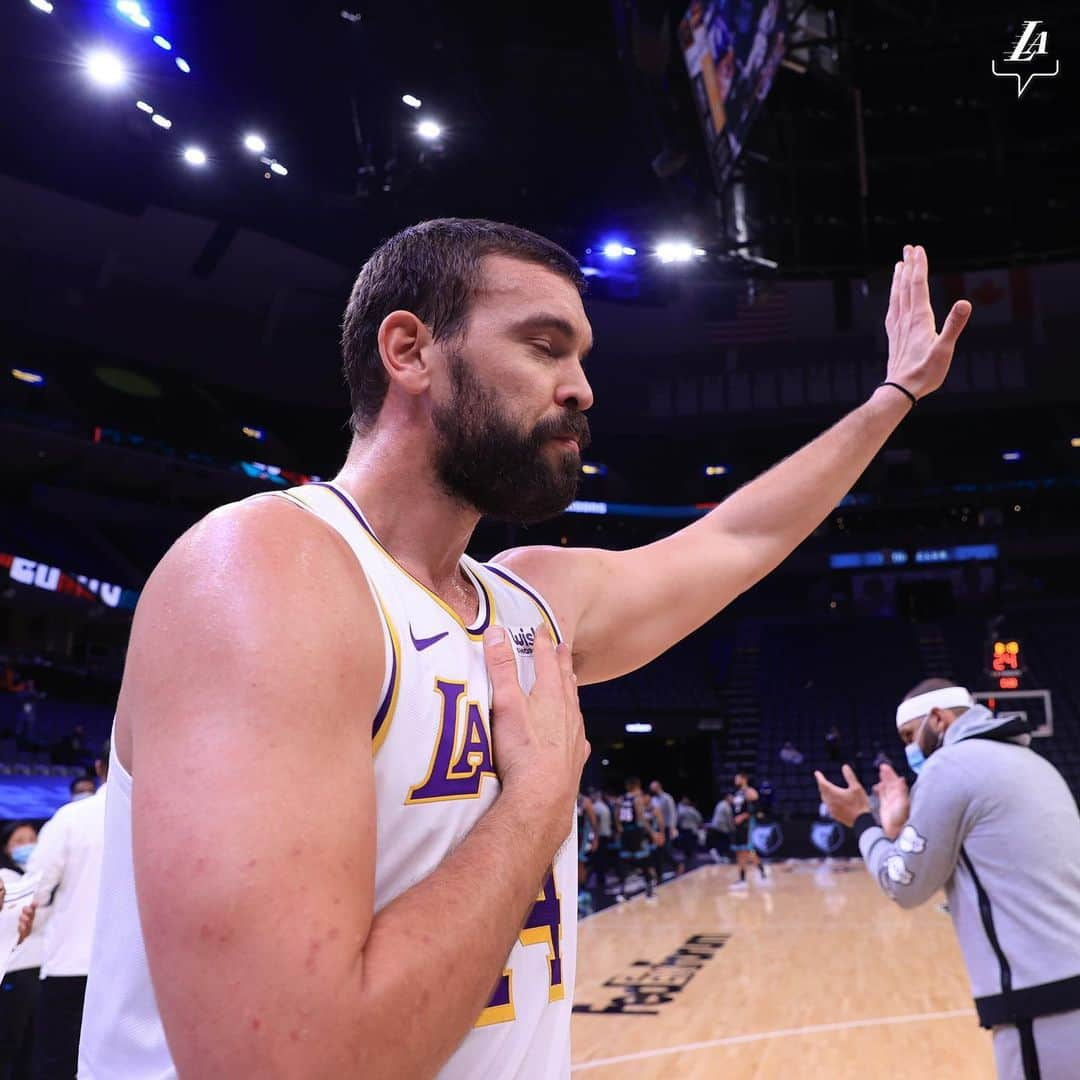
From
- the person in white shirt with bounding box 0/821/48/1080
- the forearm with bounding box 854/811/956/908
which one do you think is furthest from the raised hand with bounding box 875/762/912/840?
the person in white shirt with bounding box 0/821/48/1080

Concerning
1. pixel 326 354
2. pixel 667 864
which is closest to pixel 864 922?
pixel 667 864

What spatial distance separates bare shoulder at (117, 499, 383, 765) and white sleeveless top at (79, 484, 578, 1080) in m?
0.06

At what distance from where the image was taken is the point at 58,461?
21.9 meters

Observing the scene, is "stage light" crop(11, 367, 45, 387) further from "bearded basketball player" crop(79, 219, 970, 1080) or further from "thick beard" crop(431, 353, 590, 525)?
"thick beard" crop(431, 353, 590, 525)

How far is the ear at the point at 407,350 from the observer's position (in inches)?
53.7

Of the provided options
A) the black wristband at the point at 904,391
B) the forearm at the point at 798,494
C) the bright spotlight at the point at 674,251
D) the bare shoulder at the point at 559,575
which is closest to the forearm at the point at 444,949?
the bare shoulder at the point at 559,575

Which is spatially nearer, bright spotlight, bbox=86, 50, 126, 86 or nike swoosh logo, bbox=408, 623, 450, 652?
nike swoosh logo, bbox=408, 623, 450, 652

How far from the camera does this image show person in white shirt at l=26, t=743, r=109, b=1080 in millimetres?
4605

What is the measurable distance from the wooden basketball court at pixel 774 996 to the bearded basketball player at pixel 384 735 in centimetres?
521

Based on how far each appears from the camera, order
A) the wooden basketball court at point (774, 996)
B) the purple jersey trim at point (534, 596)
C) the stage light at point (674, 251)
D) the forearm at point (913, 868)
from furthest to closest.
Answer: the stage light at point (674, 251) → the wooden basketball court at point (774, 996) → the forearm at point (913, 868) → the purple jersey trim at point (534, 596)

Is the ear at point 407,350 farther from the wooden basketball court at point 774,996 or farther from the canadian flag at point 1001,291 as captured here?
the canadian flag at point 1001,291

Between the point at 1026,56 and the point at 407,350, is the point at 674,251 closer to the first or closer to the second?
the point at 1026,56

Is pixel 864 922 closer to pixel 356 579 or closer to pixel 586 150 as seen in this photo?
pixel 586 150

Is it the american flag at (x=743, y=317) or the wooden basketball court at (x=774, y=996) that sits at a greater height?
the american flag at (x=743, y=317)
